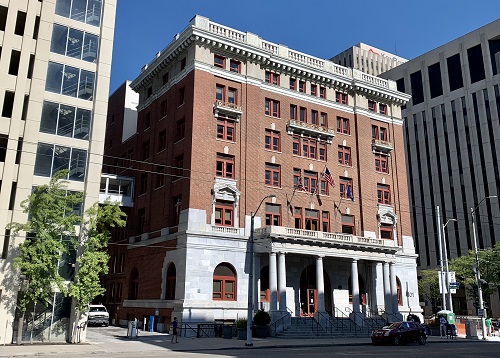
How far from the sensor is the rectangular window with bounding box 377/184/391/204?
57.7 meters

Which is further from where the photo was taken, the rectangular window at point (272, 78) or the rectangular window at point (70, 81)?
the rectangular window at point (272, 78)

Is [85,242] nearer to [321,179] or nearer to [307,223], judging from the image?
[307,223]

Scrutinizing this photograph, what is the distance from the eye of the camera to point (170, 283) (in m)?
45.3

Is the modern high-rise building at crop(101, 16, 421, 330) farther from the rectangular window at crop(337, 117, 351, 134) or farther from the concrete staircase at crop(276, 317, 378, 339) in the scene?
the concrete staircase at crop(276, 317, 378, 339)

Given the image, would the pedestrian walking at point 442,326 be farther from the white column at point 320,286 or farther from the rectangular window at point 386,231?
the rectangular window at point 386,231

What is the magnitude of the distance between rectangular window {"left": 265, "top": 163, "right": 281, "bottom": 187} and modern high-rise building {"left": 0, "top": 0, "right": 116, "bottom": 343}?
18.4m

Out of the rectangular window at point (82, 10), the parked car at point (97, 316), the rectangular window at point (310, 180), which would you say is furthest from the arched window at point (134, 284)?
the rectangular window at point (82, 10)

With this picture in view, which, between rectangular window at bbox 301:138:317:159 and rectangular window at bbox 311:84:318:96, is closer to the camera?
rectangular window at bbox 301:138:317:159

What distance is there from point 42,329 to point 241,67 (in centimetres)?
3090

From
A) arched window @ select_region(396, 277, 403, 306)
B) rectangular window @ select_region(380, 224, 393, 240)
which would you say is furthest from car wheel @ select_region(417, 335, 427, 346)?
rectangular window @ select_region(380, 224, 393, 240)

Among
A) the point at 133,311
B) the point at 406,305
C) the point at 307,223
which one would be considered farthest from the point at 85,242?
the point at 406,305

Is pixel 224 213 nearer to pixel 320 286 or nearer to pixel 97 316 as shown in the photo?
pixel 320 286

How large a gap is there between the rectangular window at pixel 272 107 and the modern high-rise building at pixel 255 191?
210 millimetres

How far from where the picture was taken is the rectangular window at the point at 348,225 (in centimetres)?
5328
